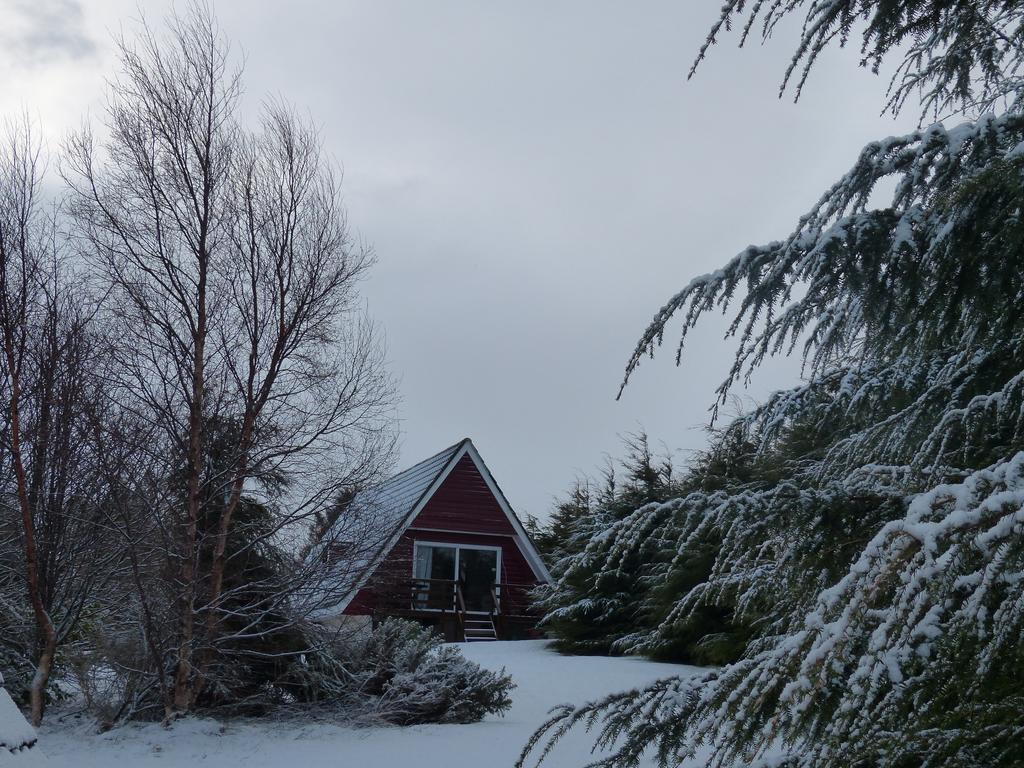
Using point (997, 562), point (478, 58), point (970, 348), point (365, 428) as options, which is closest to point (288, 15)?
point (478, 58)

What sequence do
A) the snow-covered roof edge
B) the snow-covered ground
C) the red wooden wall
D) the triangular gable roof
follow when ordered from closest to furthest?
the snow-covered ground → the triangular gable roof → the red wooden wall → the snow-covered roof edge

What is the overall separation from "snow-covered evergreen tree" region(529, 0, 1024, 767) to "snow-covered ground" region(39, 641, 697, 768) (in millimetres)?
4001

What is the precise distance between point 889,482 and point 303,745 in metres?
6.07

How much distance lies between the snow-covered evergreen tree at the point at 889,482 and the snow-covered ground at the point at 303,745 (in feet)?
13.1

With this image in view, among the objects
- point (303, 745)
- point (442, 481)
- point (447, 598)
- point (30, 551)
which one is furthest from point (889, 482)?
point (442, 481)

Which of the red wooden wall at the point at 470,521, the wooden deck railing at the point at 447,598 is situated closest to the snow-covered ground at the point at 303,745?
the wooden deck railing at the point at 447,598

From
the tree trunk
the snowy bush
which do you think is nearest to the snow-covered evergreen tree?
the snowy bush

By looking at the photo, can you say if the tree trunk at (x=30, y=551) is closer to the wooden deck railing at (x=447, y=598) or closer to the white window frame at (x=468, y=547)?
the wooden deck railing at (x=447, y=598)

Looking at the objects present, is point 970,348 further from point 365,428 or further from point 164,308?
point 164,308

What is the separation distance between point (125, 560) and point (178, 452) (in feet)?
3.83

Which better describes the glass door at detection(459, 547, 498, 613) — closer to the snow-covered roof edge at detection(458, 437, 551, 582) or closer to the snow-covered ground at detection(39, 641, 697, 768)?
the snow-covered roof edge at detection(458, 437, 551, 582)

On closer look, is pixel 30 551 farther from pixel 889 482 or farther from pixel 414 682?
pixel 889 482

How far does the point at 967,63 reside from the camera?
4344 millimetres

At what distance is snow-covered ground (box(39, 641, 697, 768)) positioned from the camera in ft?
23.0
